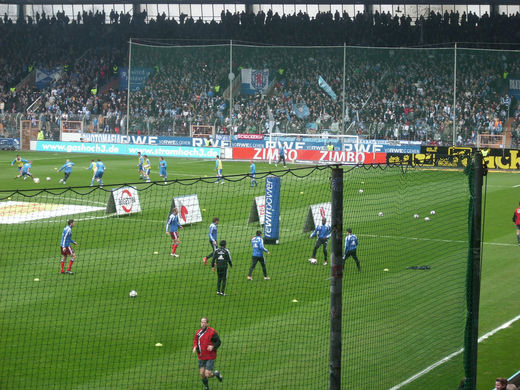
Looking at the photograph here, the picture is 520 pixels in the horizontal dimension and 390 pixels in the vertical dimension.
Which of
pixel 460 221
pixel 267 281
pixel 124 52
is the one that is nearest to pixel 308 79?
pixel 124 52

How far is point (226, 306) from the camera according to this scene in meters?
18.1

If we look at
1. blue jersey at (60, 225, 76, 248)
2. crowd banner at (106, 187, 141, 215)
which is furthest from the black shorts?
crowd banner at (106, 187, 141, 215)

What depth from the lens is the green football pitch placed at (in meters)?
14.1

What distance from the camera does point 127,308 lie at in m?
17.9

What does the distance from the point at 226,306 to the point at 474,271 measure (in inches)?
340

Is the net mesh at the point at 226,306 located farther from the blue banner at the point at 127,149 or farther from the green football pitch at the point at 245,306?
the blue banner at the point at 127,149

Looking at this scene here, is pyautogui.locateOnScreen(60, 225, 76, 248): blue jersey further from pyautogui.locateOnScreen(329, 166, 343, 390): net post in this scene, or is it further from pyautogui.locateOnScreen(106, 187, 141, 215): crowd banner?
pyautogui.locateOnScreen(329, 166, 343, 390): net post

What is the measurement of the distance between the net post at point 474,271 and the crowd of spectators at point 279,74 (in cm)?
4224

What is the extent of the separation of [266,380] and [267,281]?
684 cm

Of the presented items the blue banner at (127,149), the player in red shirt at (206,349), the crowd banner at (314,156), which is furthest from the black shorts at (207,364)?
the blue banner at (127,149)

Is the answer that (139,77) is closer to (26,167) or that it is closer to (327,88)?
(327,88)

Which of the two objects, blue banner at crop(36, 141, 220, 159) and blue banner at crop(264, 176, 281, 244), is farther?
blue banner at crop(36, 141, 220, 159)

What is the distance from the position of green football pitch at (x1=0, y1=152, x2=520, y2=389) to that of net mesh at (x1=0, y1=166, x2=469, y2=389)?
5 centimetres

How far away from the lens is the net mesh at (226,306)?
14148 millimetres
